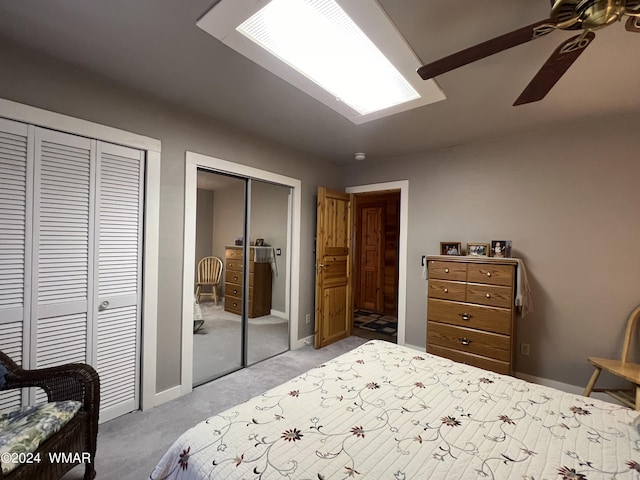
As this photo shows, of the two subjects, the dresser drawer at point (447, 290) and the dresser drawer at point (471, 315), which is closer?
the dresser drawer at point (471, 315)

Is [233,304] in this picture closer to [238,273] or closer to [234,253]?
[238,273]

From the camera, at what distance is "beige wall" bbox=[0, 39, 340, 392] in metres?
1.69

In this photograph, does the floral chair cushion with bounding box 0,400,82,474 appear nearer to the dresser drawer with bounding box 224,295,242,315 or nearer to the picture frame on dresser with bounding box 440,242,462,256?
the dresser drawer with bounding box 224,295,242,315

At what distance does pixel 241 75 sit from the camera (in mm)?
1871

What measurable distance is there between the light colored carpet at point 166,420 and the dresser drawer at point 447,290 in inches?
59.0

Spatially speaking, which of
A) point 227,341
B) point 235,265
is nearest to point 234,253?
point 235,265

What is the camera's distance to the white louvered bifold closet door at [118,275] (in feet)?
6.51

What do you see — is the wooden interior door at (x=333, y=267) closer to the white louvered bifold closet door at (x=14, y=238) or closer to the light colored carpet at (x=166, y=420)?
the light colored carpet at (x=166, y=420)

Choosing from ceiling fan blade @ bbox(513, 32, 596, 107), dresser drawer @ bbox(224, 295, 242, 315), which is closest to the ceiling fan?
ceiling fan blade @ bbox(513, 32, 596, 107)

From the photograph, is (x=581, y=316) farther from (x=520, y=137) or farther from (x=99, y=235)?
(x=99, y=235)

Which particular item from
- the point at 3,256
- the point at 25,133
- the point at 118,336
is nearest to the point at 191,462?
the point at 118,336

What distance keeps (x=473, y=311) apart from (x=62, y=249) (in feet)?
10.8

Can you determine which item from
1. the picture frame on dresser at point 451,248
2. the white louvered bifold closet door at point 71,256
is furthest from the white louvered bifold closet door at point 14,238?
the picture frame on dresser at point 451,248

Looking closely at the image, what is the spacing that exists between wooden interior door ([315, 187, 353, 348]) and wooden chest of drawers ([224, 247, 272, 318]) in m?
0.65
